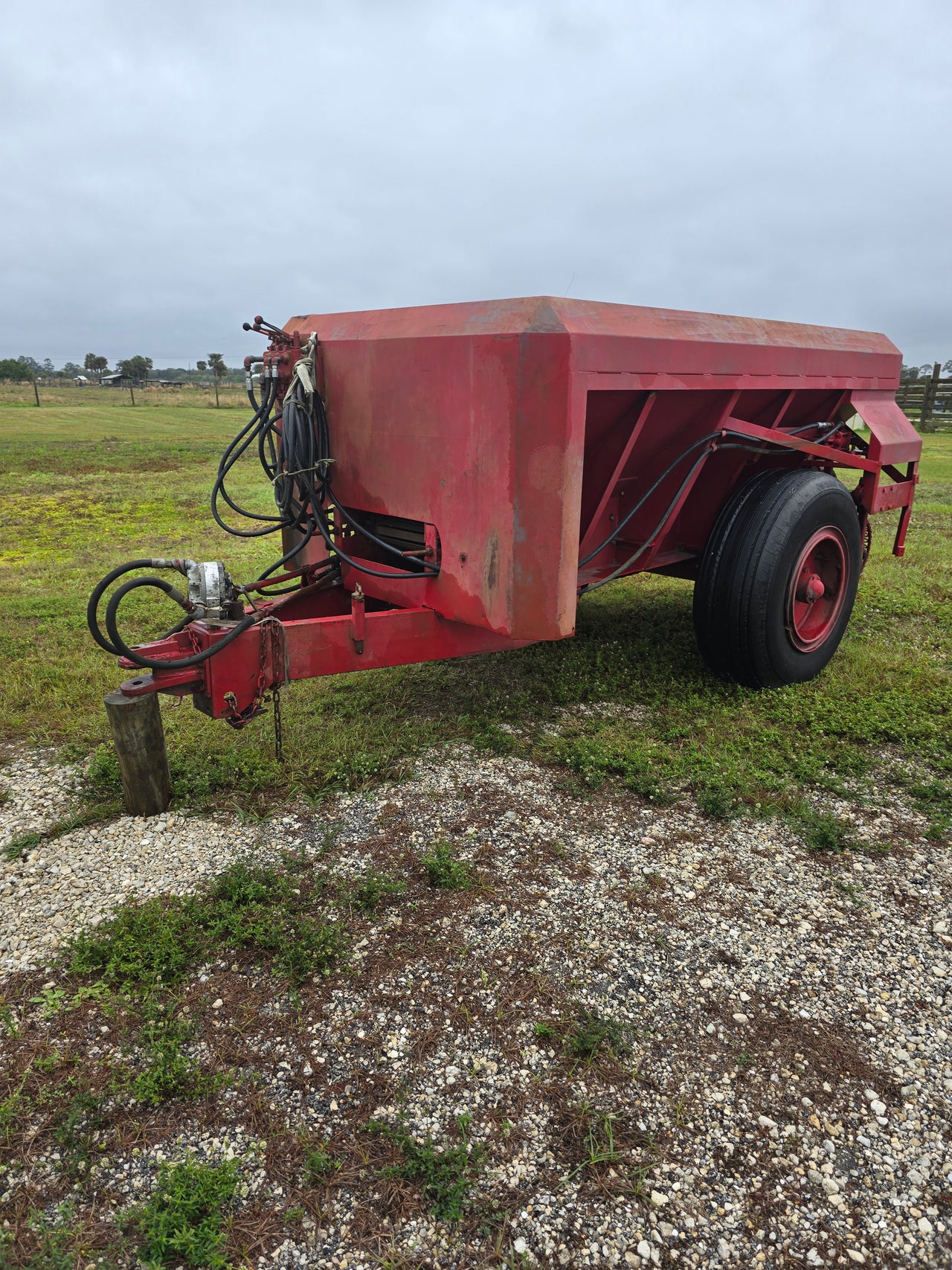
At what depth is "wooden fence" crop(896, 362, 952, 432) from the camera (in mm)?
20766

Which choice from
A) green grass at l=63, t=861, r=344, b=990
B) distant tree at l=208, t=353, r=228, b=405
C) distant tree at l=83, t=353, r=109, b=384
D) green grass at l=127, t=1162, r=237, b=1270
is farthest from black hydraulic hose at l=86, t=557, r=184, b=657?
distant tree at l=83, t=353, r=109, b=384

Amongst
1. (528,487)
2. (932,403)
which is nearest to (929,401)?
(932,403)

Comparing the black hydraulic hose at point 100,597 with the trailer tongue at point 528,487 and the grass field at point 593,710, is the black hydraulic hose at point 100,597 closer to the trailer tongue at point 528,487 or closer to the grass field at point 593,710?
the trailer tongue at point 528,487

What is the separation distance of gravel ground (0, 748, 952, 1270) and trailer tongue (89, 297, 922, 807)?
30.5 inches

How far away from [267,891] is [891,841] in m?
2.32

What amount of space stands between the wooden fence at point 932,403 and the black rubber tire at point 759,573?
61.8ft

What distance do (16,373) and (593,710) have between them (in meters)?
41.5

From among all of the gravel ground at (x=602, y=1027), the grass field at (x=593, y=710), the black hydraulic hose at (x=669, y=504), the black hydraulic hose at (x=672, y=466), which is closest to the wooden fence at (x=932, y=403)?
the grass field at (x=593, y=710)

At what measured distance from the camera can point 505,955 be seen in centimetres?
255

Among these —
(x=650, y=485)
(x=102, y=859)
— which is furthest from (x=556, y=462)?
(x=102, y=859)

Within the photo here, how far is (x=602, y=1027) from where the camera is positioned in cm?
227

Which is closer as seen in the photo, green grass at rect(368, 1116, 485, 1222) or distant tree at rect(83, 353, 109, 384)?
green grass at rect(368, 1116, 485, 1222)

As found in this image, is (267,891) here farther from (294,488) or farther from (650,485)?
(650,485)

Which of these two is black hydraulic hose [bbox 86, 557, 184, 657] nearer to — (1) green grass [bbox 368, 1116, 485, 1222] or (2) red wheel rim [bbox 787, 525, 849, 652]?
(1) green grass [bbox 368, 1116, 485, 1222]
